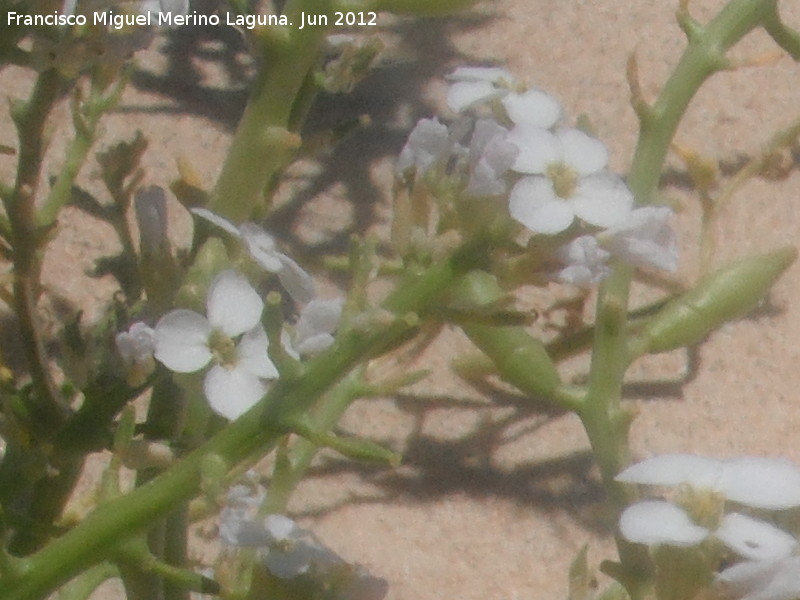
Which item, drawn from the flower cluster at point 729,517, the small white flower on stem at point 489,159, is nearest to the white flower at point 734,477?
the flower cluster at point 729,517

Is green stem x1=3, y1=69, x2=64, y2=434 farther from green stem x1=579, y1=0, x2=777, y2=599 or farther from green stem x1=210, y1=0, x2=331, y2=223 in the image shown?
green stem x1=579, y1=0, x2=777, y2=599

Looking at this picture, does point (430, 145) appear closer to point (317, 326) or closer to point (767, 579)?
point (317, 326)

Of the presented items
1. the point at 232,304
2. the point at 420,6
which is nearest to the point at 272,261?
the point at 232,304

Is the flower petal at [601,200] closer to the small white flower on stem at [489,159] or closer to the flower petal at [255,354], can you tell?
the small white flower on stem at [489,159]

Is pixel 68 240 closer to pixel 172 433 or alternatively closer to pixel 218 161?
pixel 218 161

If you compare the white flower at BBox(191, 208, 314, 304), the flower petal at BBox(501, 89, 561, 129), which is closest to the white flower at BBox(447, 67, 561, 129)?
the flower petal at BBox(501, 89, 561, 129)

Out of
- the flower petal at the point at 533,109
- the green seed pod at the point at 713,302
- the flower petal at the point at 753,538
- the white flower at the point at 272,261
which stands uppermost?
the flower petal at the point at 533,109
